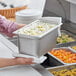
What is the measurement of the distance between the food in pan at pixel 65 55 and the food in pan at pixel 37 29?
341mm

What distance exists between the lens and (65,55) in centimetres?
163

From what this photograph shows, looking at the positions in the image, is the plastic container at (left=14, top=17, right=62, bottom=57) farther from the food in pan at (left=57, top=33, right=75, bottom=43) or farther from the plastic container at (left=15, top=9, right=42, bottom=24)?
the plastic container at (left=15, top=9, right=42, bottom=24)

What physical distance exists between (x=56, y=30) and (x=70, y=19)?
2.39 ft

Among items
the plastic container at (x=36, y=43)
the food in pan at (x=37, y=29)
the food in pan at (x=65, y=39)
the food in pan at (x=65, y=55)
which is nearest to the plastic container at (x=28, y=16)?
the food in pan at (x=65, y=39)

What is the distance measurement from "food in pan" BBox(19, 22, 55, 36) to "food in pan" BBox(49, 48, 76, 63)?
1.12 feet

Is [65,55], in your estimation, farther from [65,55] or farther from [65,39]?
[65,39]

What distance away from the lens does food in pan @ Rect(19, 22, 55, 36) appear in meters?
1.17

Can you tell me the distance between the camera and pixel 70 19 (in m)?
1.94

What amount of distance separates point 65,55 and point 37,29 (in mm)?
482

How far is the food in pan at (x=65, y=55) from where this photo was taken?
4.98 feet

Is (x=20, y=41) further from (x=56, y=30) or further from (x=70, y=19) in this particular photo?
(x=70, y=19)

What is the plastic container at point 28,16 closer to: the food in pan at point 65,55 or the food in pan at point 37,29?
the food in pan at point 65,55

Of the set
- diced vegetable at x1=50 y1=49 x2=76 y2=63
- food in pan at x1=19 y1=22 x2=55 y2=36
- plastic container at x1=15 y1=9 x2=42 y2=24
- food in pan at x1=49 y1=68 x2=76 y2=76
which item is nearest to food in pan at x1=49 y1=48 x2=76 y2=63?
diced vegetable at x1=50 y1=49 x2=76 y2=63

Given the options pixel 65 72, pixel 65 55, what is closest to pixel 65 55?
pixel 65 55
